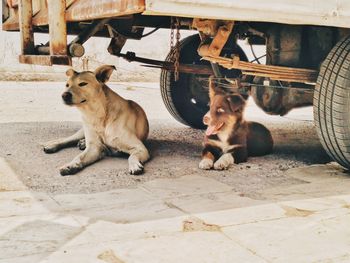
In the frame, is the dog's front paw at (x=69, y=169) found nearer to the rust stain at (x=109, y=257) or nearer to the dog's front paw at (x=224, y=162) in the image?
the dog's front paw at (x=224, y=162)

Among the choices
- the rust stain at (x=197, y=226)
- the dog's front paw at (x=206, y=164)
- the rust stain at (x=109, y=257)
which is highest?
the rust stain at (x=109, y=257)

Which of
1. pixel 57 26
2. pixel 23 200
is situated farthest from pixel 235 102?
→ pixel 23 200

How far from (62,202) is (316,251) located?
1557 millimetres

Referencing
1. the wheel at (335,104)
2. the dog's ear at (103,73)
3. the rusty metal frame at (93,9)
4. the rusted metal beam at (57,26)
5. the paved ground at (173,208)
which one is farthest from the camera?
the dog's ear at (103,73)

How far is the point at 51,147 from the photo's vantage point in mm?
4566

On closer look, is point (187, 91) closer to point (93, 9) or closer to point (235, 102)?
point (235, 102)

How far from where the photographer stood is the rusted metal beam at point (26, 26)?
3754 mm

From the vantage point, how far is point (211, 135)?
14.5 feet

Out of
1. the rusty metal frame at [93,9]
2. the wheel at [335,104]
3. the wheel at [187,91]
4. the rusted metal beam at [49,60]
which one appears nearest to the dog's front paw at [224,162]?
the wheel at [335,104]

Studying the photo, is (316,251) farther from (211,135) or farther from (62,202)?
(211,135)

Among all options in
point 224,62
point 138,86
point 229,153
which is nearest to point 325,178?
point 229,153

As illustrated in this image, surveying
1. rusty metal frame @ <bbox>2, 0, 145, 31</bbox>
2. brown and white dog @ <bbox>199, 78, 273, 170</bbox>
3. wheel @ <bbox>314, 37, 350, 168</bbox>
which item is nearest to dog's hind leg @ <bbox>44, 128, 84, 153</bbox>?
rusty metal frame @ <bbox>2, 0, 145, 31</bbox>

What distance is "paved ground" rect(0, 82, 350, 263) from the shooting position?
93.7 inches

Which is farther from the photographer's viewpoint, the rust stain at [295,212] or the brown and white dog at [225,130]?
the brown and white dog at [225,130]
